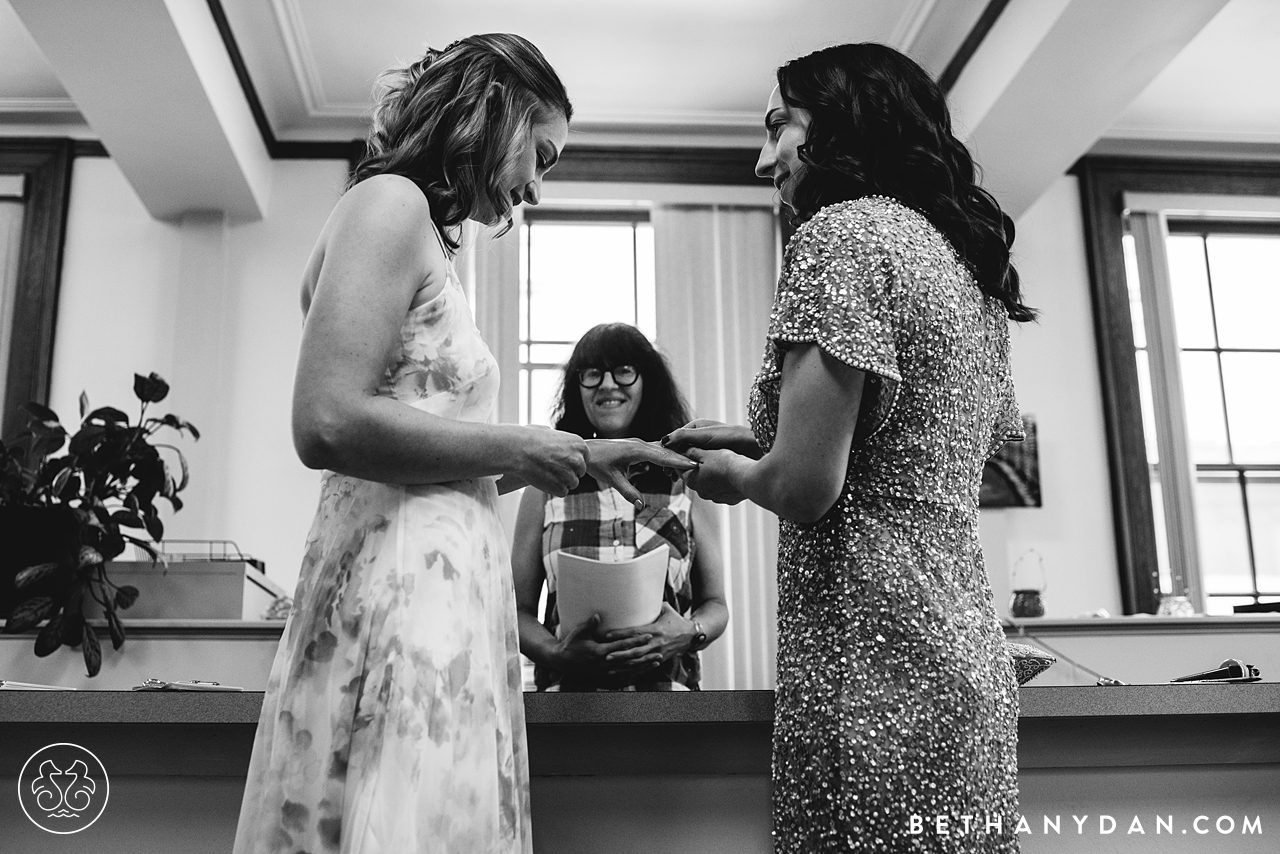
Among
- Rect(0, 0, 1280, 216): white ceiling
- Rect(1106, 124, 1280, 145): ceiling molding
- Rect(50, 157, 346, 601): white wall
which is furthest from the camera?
Rect(1106, 124, 1280, 145): ceiling molding

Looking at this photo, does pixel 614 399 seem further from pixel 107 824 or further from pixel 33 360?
pixel 33 360

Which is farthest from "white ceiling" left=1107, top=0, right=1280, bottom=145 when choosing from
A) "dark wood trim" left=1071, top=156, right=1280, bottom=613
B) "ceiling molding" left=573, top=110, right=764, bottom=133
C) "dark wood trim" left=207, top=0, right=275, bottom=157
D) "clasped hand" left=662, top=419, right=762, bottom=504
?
"clasped hand" left=662, top=419, right=762, bottom=504

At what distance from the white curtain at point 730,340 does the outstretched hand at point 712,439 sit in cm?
348

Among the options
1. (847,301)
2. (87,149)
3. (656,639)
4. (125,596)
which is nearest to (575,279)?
(87,149)

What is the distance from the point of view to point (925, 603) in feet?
3.82

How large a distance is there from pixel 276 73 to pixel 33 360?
1687mm

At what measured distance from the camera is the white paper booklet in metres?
1.83

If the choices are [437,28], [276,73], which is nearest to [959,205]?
[437,28]

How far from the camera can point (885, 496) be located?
1.20 m

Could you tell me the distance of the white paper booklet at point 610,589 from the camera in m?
1.83

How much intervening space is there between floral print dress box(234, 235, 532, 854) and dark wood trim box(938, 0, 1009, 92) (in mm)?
3798

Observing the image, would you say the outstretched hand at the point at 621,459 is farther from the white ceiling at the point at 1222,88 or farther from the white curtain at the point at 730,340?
the white ceiling at the point at 1222,88

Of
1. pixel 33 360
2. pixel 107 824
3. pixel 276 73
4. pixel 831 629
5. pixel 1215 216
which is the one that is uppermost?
pixel 276 73

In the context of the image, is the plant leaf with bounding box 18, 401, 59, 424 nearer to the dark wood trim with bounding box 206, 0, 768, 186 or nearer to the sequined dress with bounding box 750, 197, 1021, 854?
the sequined dress with bounding box 750, 197, 1021, 854
